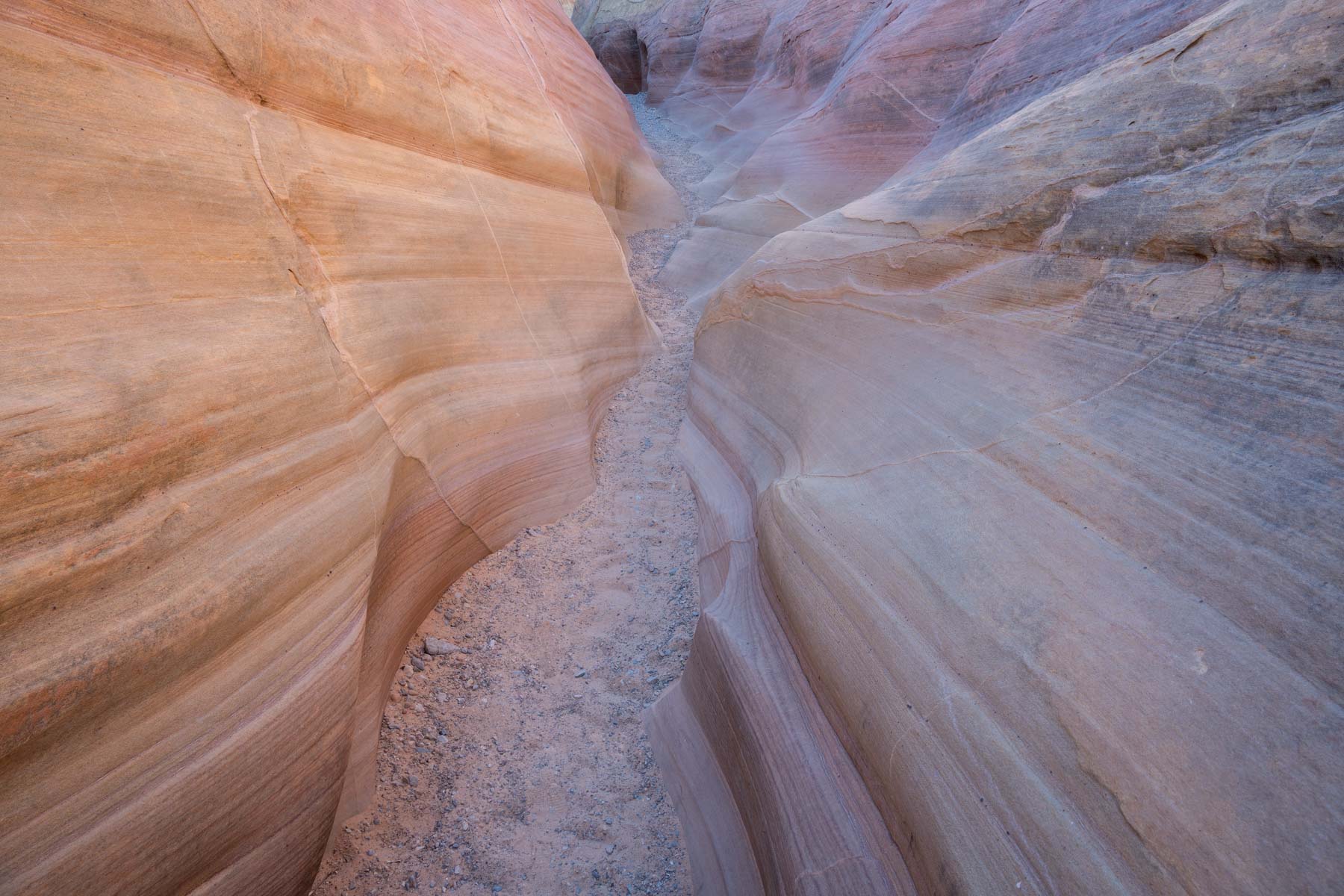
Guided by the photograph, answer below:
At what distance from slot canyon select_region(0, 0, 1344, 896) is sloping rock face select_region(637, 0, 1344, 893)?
0.4 inches

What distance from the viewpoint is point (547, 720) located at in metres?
2.71

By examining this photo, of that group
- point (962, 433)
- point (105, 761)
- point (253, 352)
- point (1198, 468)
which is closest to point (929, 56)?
point (962, 433)

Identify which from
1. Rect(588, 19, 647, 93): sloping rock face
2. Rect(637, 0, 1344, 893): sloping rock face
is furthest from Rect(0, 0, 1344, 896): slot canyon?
Rect(588, 19, 647, 93): sloping rock face

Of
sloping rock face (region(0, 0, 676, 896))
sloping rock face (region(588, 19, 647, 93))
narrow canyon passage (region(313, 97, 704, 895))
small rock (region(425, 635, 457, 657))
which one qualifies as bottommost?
narrow canyon passage (region(313, 97, 704, 895))

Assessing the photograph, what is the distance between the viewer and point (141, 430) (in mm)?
1828

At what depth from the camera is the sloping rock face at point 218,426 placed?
1600 mm

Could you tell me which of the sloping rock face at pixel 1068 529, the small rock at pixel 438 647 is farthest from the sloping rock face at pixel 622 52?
the small rock at pixel 438 647

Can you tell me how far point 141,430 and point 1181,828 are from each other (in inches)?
106

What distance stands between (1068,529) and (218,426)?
101 inches

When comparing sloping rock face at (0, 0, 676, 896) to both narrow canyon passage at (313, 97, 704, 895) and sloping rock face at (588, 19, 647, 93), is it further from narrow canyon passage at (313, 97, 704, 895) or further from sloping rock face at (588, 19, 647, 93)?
sloping rock face at (588, 19, 647, 93)

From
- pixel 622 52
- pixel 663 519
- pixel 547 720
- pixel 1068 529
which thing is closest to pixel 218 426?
pixel 547 720

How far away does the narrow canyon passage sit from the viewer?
7.20 ft

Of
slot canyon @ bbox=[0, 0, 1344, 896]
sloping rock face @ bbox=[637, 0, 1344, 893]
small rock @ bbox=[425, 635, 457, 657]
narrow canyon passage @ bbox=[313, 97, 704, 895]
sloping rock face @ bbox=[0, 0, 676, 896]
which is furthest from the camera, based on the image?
small rock @ bbox=[425, 635, 457, 657]

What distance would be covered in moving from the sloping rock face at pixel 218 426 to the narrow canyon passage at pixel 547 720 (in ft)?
0.59
